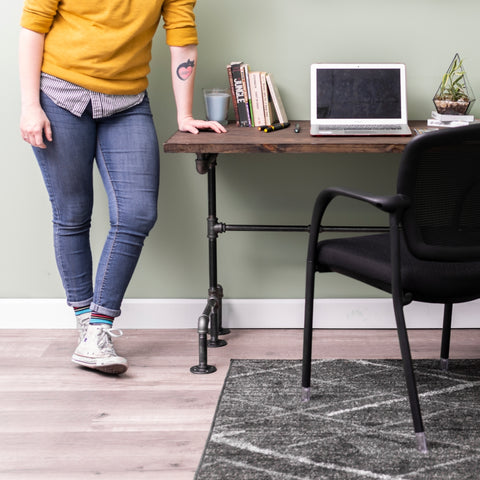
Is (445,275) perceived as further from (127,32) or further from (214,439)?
(127,32)

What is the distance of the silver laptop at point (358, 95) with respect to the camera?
254cm

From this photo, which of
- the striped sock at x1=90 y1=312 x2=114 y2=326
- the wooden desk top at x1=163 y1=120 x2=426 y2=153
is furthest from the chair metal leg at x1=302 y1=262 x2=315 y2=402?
the striped sock at x1=90 y1=312 x2=114 y2=326

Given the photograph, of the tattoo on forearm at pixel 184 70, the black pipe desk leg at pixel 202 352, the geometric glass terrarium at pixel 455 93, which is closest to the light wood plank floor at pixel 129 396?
the black pipe desk leg at pixel 202 352

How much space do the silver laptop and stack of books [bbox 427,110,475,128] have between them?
102 mm

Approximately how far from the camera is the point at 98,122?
238 centimetres

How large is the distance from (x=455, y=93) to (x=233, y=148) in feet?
2.82

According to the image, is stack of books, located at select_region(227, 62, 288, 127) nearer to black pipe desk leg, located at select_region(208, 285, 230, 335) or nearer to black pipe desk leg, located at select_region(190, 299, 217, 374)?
black pipe desk leg, located at select_region(208, 285, 230, 335)

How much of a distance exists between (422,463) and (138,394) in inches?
34.5

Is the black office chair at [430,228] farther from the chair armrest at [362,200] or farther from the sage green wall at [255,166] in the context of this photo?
the sage green wall at [255,166]

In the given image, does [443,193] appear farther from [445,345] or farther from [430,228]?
[445,345]

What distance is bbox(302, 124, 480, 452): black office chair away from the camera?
65.8 inches

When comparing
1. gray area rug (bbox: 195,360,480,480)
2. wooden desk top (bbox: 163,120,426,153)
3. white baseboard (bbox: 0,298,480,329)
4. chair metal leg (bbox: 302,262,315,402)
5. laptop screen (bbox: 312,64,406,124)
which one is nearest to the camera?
gray area rug (bbox: 195,360,480,480)

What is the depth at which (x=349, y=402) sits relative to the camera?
7.01 feet

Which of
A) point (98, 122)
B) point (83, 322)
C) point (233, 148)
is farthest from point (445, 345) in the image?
point (98, 122)
